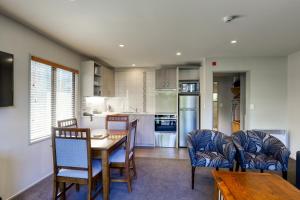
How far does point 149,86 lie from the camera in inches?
238

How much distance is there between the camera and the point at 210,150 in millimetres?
3234

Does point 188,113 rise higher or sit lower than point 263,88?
lower

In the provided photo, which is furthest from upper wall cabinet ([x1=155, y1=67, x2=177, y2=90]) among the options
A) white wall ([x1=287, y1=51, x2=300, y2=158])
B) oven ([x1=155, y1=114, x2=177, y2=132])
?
white wall ([x1=287, y1=51, x2=300, y2=158])

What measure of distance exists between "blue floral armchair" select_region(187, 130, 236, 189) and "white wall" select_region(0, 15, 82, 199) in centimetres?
247

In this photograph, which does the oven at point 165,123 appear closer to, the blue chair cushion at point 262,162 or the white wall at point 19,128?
the blue chair cushion at point 262,162

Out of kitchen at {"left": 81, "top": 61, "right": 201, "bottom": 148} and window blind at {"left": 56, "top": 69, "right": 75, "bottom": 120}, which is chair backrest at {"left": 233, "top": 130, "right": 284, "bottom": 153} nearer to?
kitchen at {"left": 81, "top": 61, "right": 201, "bottom": 148}

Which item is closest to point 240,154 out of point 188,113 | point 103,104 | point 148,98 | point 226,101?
point 188,113

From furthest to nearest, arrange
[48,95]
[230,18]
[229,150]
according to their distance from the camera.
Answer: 1. [48,95]
2. [229,150]
3. [230,18]

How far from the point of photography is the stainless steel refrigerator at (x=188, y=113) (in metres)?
5.22

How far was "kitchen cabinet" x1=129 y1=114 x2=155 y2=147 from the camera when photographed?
209 inches

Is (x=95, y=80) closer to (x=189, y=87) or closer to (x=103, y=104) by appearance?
(x=103, y=104)

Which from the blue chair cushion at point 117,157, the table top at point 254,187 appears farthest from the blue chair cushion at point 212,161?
the blue chair cushion at point 117,157

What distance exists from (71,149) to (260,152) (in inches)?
117

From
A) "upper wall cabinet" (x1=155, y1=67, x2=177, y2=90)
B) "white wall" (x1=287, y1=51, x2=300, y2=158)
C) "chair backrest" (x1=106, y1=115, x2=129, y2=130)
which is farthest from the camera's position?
"upper wall cabinet" (x1=155, y1=67, x2=177, y2=90)
